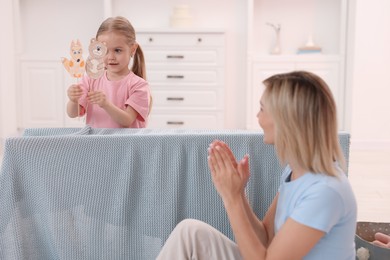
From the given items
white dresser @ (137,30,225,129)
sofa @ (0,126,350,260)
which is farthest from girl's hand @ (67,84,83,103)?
white dresser @ (137,30,225,129)

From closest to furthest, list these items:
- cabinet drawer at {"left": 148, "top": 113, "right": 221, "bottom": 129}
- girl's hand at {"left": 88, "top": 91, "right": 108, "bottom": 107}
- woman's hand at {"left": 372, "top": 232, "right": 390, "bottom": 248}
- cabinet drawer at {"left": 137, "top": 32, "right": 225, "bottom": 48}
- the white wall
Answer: woman's hand at {"left": 372, "top": 232, "right": 390, "bottom": 248} < girl's hand at {"left": 88, "top": 91, "right": 108, "bottom": 107} < the white wall < cabinet drawer at {"left": 137, "top": 32, "right": 225, "bottom": 48} < cabinet drawer at {"left": 148, "top": 113, "right": 221, "bottom": 129}

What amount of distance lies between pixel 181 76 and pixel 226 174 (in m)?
4.06

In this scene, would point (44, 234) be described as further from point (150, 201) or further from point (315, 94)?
point (315, 94)

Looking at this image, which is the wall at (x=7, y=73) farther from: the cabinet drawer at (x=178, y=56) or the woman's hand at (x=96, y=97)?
the woman's hand at (x=96, y=97)

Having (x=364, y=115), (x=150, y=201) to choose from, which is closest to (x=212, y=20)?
(x=364, y=115)

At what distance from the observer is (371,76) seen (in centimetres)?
502

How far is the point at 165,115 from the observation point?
536cm

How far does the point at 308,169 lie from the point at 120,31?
1246mm

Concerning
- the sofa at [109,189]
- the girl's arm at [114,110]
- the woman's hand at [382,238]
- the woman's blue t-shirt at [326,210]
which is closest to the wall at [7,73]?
the girl's arm at [114,110]

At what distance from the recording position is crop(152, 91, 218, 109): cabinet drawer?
5336 millimetres

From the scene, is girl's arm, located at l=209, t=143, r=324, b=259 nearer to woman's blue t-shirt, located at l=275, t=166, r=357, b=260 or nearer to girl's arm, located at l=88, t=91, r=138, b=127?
woman's blue t-shirt, located at l=275, t=166, r=357, b=260

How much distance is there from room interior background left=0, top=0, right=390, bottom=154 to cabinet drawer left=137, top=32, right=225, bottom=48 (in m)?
0.05

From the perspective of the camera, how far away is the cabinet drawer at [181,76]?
530 centimetres

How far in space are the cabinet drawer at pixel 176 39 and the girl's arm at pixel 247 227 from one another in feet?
13.0
